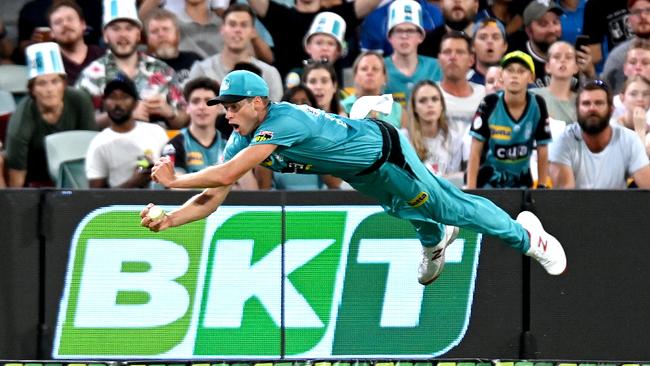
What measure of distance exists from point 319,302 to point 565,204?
2186mm

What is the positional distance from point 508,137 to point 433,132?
985 millimetres

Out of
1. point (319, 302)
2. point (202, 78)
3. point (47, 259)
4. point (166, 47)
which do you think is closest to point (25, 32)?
point (166, 47)

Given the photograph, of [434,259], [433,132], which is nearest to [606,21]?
[433,132]

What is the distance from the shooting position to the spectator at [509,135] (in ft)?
41.4

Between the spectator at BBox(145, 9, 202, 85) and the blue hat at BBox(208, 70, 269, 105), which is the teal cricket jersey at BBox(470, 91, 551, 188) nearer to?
the spectator at BBox(145, 9, 202, 85)

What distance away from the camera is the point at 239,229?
11734mm

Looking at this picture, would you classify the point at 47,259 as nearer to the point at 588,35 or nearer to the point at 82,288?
the point at 82,288

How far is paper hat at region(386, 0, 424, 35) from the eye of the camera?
14.5m

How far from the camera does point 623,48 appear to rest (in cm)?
1481

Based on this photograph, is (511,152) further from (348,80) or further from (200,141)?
(200,141)

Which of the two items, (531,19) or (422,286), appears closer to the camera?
(422,286)

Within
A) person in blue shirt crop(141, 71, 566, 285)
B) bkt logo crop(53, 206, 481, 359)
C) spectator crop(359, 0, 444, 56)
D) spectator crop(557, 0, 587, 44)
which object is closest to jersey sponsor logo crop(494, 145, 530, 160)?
bkt logo crop(53, 206, 481, 359)

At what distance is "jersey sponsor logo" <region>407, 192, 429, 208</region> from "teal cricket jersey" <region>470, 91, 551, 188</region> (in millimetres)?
2343

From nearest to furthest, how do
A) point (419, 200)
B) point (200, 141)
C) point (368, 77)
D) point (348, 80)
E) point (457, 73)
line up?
point (419, 200) → point (200, 141) → point (368, 77) → point (457, 73) → point (348, 80)
